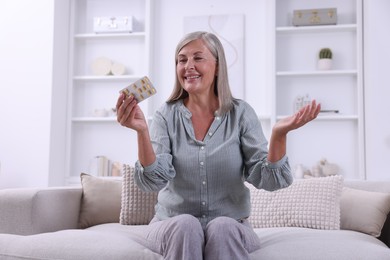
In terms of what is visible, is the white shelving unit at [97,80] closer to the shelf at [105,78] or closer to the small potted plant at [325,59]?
the shelf at [105,78]

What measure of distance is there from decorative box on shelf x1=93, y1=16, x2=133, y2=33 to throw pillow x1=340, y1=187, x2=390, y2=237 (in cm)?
291

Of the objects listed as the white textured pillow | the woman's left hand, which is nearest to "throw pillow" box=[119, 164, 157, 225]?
the white textured pillow

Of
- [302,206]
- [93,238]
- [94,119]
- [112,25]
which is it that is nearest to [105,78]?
[94,119]

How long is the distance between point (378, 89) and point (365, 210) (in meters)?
2.00

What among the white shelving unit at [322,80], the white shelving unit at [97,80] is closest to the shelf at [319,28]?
the white shelving unit at [322,80]

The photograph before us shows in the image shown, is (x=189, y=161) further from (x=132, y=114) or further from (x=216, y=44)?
(x=216, y=44)

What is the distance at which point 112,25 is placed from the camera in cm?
471

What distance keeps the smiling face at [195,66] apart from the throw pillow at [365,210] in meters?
0.95

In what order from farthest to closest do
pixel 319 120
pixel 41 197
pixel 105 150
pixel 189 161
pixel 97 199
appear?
pixel 105 150
pixel 319 120
pixel 97 199
pixel 41 197
pixel 189 161

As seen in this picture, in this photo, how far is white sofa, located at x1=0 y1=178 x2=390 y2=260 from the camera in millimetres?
1767

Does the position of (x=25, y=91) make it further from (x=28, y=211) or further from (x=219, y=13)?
(x=28, y=211)

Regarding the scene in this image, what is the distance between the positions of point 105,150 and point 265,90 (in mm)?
1584

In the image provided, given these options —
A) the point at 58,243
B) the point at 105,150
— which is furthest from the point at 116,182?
the point at 105,150

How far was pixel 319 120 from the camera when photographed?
14.6 feet
